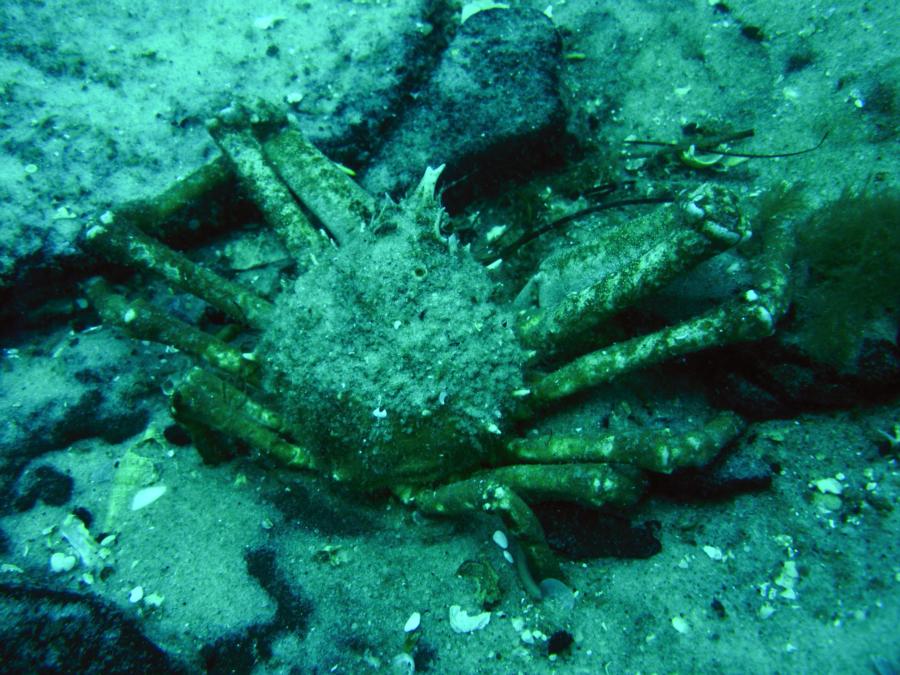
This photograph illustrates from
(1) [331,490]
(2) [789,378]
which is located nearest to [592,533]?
(2) [789,378]

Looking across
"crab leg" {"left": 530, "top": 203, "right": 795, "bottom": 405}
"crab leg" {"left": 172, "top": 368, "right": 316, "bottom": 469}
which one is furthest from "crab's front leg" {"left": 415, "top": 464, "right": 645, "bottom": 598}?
"crab leg" {"left": 172, "top": 368, "right": 316, "bottom": 469}

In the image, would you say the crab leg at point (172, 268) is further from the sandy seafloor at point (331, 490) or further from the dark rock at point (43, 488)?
the dark rock at point (43, 488)

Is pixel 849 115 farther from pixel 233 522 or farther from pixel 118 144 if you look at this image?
pixel 118 144

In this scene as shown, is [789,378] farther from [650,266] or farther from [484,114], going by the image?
[484,114]

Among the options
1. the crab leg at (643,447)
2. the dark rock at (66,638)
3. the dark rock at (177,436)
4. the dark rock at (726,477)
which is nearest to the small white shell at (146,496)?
the dark rock at (177,436)

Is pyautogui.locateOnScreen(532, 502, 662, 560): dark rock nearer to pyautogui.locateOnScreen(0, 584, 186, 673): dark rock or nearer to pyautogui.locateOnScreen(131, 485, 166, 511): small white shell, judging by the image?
pyautogui.locateOnScreen(0, 584, 186, 673): dark rock

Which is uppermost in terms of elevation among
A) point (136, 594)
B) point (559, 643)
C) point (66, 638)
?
point (559, 643)
